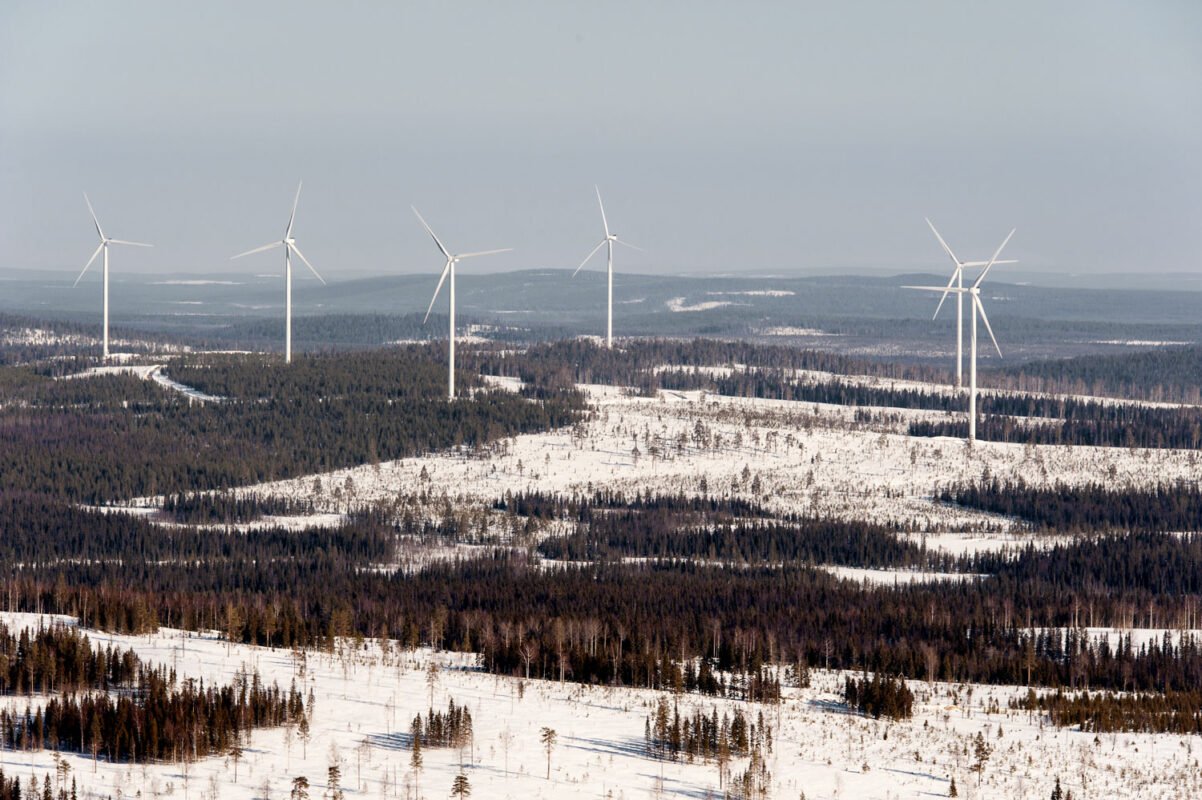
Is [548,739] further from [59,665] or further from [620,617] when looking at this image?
[620,617]

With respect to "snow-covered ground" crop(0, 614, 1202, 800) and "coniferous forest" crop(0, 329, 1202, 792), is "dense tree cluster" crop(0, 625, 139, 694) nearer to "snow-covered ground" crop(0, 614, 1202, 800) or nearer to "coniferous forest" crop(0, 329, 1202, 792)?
"coniferous forest" crop(0, 329, 1202, 792)

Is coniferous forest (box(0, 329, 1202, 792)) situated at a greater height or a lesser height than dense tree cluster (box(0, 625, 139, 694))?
lesser

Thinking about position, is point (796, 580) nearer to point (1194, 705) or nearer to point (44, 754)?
point (1194, 705)

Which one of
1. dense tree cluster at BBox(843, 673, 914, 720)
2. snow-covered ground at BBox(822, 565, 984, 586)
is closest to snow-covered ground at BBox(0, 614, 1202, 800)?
dense tree cluster at BBox(843, 673, 914, 720)

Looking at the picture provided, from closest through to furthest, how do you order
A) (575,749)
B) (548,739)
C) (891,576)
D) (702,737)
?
1. (548,739)
2. (575,749)
3. (702,737)
4. (891,576)

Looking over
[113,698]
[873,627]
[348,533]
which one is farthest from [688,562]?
[113,698]

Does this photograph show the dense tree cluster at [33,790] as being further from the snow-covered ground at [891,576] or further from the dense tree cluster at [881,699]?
the snow-covered ground at [891,576]

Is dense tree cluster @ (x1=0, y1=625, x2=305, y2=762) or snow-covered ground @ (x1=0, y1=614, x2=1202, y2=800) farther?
dense tree cluster @ (x1=0, y1=625, x2=305, y2=762)

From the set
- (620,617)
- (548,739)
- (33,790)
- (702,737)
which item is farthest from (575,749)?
(620,617)

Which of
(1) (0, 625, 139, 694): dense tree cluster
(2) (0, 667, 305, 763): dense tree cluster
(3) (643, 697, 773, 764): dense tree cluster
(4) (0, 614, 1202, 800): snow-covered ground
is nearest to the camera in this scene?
(4) (0, 614, 1202, 800): snow-covered ground
